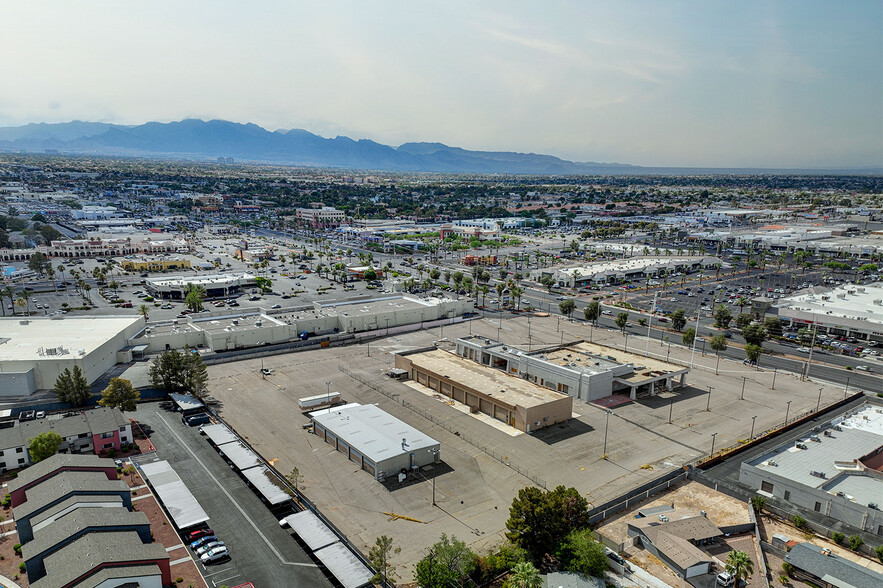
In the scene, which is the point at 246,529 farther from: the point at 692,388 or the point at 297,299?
the point at 297,299

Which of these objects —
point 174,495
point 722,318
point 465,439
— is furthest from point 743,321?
point 174,495

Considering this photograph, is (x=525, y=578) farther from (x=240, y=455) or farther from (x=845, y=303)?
(x=845, y=303)

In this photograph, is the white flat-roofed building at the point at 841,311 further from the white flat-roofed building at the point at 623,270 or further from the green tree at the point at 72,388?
the green tree at the point at 72,388

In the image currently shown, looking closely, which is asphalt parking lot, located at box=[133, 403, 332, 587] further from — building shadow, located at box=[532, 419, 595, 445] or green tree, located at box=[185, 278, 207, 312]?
green tree, located at box=[185, 278, 207, 312]

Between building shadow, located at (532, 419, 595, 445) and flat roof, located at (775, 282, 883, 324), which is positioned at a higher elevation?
flat roof, located at (775, 282, 883, 324)

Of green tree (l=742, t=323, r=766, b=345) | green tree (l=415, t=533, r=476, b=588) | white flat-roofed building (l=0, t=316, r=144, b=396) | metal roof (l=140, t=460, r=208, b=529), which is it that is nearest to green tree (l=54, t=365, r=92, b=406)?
white flat-roofed building (l=0, t=316, r=144, b=396)

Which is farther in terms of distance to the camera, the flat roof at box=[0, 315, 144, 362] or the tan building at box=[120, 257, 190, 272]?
A: the tan building at box=[120, 257, 190, 272]

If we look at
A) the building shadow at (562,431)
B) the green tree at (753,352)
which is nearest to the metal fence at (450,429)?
the building shadow at (562,431)
